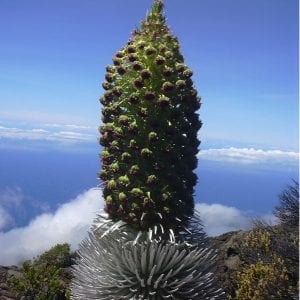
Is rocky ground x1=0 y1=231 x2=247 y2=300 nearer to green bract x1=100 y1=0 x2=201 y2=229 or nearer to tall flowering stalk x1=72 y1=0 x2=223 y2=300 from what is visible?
tall flowering stalk x1=72 y1=0 x2=223 y2=300

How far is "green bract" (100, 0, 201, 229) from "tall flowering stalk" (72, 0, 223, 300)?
0.01 metres

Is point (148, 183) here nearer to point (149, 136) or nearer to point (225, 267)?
point (149, 136)

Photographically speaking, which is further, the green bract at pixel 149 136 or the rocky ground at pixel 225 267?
the rocky ground at pixel 225 267

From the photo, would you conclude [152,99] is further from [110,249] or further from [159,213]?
[110,249]

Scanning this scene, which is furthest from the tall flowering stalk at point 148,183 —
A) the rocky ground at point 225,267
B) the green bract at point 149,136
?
the rocky ground at point 225,267

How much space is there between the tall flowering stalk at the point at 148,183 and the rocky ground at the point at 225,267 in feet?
9.56

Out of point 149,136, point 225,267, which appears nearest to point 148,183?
point 149,136

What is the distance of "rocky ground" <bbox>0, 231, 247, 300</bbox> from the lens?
8.70 metres

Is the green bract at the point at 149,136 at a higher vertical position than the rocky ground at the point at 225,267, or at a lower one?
higher

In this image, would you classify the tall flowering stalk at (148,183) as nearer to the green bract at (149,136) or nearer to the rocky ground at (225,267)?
the green bract at (149,136)

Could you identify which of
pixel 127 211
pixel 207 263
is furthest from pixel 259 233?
pixel 127 211

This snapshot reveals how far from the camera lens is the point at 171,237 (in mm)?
5598

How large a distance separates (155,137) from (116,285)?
1.77 m

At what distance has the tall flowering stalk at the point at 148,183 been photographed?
5598mm
